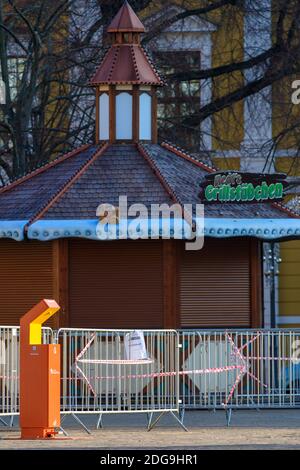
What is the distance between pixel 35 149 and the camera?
102 feet

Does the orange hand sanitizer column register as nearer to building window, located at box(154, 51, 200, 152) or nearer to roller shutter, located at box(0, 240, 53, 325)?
roller shutter, located at box(0, 240, 53, 325)

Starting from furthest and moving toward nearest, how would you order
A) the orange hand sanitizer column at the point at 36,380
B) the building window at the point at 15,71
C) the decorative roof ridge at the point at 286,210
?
the building window at the point at 15,71, the decorative roof ridge at the point at 286,210, the orange hand sanitizer column at the point at 36,380

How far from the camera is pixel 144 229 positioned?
24000 millimetres

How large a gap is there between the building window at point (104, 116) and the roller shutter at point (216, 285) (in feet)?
9.19

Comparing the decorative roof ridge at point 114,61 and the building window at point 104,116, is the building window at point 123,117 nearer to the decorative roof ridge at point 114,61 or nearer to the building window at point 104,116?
the building window at point 104,116

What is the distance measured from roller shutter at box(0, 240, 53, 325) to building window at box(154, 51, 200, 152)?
748 centimetres

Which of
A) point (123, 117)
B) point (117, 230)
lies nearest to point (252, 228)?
point (117, 230)

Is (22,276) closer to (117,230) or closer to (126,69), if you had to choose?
(117,230)

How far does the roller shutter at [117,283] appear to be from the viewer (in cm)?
2469

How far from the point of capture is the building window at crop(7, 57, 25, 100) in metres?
32.2

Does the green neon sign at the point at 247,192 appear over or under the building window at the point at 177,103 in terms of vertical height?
under

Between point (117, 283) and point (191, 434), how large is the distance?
589 centimetres

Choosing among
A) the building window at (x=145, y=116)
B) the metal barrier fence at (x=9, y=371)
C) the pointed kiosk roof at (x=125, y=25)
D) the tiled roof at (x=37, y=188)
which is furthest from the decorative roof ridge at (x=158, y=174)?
the metal barrier fence at (x=9, y=371)
